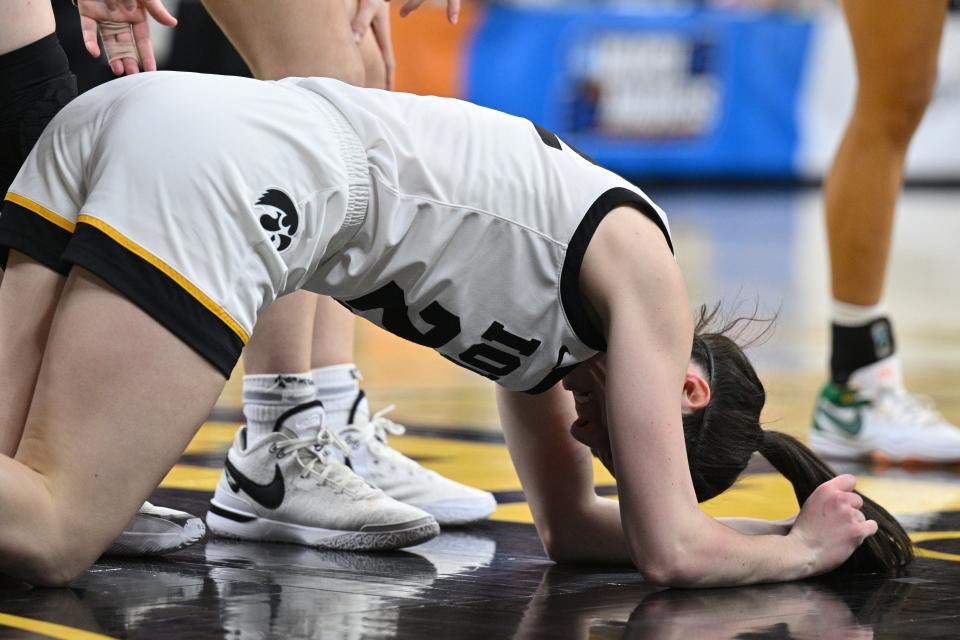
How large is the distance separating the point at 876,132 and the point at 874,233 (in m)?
0.25

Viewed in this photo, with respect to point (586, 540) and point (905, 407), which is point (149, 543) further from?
point (905, 407)

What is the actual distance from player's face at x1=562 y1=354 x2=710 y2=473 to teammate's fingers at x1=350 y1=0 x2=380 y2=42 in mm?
939

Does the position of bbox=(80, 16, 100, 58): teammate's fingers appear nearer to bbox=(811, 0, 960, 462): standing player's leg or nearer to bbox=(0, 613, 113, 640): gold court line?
bbox=(0, 613, 113, 640): gold court line

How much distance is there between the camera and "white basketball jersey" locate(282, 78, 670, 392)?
7.86 ft

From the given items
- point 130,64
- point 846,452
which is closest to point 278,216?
point 130,64

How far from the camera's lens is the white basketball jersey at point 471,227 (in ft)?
7.86

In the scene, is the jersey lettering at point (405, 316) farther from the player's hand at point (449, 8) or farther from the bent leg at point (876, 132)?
the bent leg at point (876, 132)

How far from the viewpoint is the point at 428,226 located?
94.5 inches

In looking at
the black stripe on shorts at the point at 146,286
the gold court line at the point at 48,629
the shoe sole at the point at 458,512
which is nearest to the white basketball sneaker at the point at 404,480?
the shoe sole at the point at 458,512

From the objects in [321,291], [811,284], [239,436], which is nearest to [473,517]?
[239,436]

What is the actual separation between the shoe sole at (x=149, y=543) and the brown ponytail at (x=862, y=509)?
3.12 feet

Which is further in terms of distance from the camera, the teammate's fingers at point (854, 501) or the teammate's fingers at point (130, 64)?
the teammate's fingers at point (130, 64)

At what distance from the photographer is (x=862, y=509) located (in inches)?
106

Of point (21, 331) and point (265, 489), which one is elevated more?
point (21, 331)
